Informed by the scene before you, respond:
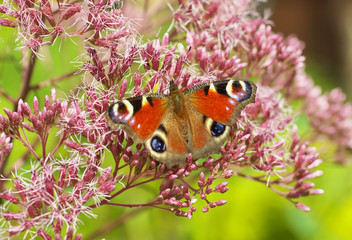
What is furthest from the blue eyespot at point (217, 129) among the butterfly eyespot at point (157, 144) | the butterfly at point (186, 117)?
the butterfly eyespot at point (157, 144)

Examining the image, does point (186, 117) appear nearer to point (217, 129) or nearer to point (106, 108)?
point (217, 129)

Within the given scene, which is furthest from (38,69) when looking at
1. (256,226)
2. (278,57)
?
(256,226)

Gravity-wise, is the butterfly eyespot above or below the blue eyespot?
below

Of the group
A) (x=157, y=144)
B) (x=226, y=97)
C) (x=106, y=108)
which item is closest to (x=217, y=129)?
(x=226, y=97)

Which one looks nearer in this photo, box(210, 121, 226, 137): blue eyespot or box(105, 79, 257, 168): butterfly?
box(105, 79, 257, 168): butterfly

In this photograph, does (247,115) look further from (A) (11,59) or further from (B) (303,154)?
(A) (11,59)

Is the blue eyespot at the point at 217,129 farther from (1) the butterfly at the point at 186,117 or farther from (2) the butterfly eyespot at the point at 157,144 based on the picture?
(2) the butterfly eyespot at the point at 157,144

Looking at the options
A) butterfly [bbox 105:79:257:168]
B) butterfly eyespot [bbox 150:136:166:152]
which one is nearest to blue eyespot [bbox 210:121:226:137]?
butterfly [bbox 105:79:257:168]

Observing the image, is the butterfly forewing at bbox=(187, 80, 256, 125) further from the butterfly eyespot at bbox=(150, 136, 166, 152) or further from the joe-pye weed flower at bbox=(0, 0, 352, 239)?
the butterfly eyespot at bbox=(150, 136, 166, 152)
